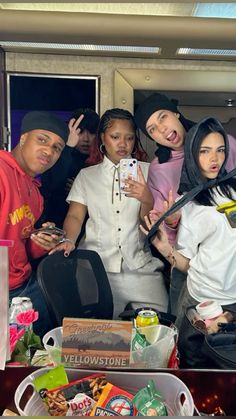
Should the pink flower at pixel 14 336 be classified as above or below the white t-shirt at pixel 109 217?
below

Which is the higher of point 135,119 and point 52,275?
point 135,119

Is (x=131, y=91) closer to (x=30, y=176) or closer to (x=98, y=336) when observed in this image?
(x=30, y=176)

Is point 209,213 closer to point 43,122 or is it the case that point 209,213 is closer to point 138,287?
point 138,287

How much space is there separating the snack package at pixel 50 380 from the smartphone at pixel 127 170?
1.56 ft

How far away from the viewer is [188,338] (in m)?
1.00

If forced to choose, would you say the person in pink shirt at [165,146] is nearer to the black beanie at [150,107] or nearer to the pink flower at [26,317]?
the black beanie at [150,107]

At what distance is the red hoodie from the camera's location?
0.98m

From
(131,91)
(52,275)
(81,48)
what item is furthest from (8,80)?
→ (52,275)

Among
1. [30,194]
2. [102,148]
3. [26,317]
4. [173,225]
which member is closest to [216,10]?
[102,148]

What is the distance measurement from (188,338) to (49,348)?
1.21 ft

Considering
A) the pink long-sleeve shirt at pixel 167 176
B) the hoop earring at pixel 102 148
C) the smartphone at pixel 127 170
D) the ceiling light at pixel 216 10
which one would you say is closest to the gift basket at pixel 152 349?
the pink long-sleeve shirt at pixel 167 176

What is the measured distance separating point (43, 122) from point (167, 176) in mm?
369

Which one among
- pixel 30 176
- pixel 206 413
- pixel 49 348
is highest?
pixel 30 176

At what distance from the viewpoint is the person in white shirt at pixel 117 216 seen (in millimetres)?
1007
